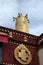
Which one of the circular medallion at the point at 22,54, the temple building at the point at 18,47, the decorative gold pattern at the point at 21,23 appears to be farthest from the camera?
the decorative gold pattern at the point at 21,23

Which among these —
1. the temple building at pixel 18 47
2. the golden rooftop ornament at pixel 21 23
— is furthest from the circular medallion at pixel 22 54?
the golden rooftop ornament at pixel 21 23

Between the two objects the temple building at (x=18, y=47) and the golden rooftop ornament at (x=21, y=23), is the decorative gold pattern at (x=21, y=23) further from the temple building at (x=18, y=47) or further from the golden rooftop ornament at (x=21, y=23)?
the temple building at (x=18, y=47)

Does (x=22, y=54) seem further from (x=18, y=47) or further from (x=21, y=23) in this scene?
(x=21, y=23)

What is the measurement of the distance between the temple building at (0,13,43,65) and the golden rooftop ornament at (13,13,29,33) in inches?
129

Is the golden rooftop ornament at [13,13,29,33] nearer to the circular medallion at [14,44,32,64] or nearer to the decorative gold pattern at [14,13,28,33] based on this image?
the decorative gold pattern at [14,13,28,33]

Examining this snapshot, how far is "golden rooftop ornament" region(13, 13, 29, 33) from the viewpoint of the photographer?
24.9m

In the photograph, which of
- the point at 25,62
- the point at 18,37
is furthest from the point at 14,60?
the point at 18,37

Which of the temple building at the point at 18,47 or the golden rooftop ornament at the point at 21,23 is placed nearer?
the temple building at the point at 18,47

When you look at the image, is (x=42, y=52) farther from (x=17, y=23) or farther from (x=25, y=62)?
(x=17, y=23)

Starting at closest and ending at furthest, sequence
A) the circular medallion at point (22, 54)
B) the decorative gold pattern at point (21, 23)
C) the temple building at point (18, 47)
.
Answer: the temple building at point (18, 47) < the circular medallion at point (22, 54) < the decorative gold pattern at point (21, 23)

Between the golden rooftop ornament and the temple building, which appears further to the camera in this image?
the golden rooftop ornament

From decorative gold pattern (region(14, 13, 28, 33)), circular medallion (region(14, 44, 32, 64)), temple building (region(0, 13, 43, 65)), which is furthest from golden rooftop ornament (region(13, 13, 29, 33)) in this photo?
circular medallion (region(14, 44, 32, 64))

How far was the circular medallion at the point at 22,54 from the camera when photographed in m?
19.8

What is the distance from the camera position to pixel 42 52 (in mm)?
20641
